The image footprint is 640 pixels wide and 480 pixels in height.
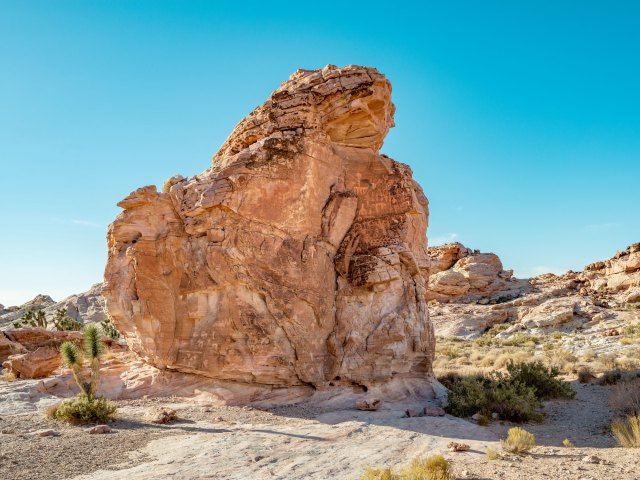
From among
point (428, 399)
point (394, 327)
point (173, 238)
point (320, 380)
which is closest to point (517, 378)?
point (428, 399)

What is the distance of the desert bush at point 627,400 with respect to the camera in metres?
10.7

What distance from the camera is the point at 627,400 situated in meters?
11.4

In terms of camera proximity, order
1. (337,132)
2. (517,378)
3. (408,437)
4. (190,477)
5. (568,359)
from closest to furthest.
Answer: (190,477)
(408,437)
(517,378)
(337,132)
(568,359)

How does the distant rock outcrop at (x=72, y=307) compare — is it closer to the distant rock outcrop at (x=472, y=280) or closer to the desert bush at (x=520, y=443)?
the distant rock outcrop at (x=472, y=280)

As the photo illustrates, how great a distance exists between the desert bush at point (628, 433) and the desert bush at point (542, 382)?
4232 millimetres

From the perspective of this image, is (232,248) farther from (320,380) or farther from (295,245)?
(320,380)

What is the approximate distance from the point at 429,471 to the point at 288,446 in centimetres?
348

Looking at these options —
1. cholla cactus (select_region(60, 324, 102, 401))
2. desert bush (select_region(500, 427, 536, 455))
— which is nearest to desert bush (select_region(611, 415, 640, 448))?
desert bush (select_region(500, 427, 536, 455))

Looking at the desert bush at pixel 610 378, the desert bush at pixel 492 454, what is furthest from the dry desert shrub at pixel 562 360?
the desert bush at pixel 492 454

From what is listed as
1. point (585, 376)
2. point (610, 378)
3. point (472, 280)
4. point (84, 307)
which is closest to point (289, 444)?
point (610, 378)

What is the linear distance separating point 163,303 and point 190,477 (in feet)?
28.3

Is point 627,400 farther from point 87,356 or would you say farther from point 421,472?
point 87,356

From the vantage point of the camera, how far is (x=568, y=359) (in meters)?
19.1

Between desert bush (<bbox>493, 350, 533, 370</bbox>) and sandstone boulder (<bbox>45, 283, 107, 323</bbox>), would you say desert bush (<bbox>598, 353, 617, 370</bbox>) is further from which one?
sandstone boulder (<bbox>45, 283, 107, 323</bbox>)
